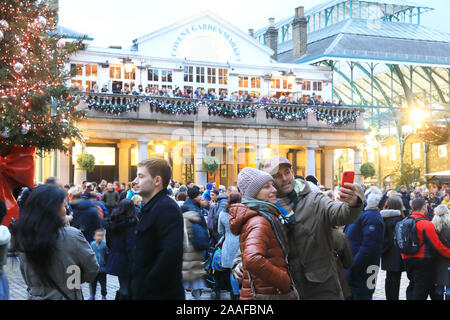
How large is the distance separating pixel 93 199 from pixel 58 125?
205 cm

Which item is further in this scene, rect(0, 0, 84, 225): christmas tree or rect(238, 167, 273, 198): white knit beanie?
rect(0, 0, 84, 225): christmas tree

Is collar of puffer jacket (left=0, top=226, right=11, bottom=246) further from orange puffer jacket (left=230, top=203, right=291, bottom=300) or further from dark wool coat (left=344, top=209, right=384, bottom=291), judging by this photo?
dark wool coat (left=344, top=209, right=384, bottom=291)

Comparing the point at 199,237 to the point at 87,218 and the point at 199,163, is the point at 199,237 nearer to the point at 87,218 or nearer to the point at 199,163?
the point at 87,218

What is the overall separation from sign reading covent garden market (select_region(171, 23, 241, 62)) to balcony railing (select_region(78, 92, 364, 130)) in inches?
210

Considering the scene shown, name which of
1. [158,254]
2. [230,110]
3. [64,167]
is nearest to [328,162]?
[230,110]

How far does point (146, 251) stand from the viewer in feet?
14.3

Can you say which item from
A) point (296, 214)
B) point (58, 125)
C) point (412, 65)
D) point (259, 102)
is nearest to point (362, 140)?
point (259, 102)

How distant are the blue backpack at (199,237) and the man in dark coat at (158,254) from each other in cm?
431

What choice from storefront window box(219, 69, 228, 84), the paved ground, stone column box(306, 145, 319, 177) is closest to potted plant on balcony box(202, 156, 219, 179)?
stone column box(306, 145, 319, 177)

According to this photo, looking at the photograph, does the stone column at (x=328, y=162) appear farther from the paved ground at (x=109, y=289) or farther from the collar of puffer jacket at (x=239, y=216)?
the collar of puffer jacket at (x=239, y=216)

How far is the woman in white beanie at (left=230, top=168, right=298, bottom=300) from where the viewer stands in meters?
3.87

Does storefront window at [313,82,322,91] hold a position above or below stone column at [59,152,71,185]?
above

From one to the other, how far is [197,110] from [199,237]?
1736cm

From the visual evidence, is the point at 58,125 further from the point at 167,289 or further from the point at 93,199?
the point at 167,289
